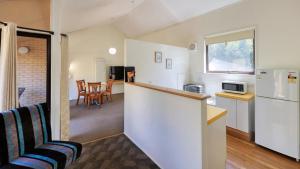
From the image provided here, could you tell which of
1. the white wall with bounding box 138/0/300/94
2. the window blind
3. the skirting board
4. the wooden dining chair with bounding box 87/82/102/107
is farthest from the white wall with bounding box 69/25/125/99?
the skirting board

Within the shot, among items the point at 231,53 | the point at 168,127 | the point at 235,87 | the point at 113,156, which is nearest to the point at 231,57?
the point at 231,53

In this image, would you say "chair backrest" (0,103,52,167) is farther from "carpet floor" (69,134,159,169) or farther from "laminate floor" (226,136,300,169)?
"laminate floor" (226,136,300,169)

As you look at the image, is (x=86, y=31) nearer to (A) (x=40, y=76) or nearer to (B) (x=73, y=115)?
(B) (x=73, y=115)

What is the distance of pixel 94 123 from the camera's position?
3896 millimetres

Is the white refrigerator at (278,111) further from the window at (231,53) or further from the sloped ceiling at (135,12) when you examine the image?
the sloped ceiling at (135,12)

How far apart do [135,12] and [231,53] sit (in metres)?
4.14

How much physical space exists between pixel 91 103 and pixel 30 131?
4.32m

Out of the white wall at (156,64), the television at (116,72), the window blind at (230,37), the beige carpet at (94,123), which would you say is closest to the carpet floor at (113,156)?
the beige carpet at (94,123)

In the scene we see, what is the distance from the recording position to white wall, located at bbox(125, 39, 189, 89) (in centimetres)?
332

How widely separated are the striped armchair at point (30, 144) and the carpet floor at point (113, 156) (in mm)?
575

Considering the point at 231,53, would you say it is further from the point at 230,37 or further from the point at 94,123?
the point at 94,123

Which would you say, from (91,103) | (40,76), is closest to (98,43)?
(91,103)

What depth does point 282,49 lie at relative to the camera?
2984 millimetres

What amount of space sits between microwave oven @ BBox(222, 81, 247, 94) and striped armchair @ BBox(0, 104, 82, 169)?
11.1 feet
